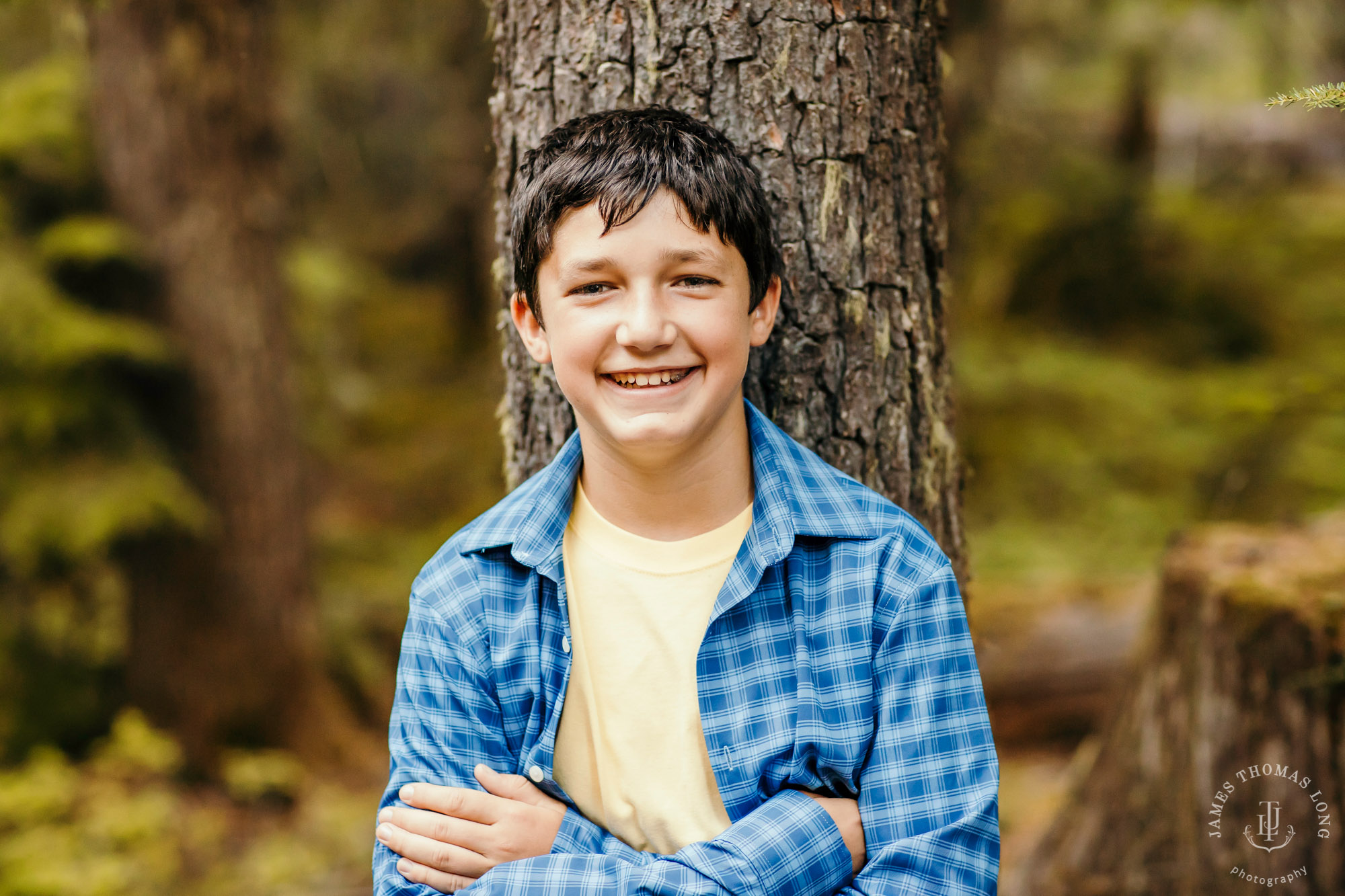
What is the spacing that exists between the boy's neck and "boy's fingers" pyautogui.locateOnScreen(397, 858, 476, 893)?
664mm

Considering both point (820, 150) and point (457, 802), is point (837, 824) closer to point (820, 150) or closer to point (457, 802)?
point (457, 802)

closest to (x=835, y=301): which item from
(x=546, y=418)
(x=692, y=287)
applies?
(x=692, y=287)

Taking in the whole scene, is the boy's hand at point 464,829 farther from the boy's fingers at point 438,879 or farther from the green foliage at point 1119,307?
the green foliage at point 1119,307

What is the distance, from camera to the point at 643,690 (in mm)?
1702

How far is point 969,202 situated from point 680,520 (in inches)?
270

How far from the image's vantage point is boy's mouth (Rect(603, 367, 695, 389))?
1.64m

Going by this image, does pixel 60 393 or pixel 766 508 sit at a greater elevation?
pixel 60 393

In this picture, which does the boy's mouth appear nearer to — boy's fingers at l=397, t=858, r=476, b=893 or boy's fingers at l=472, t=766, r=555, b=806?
boy's fingers at l=472, t=766, r=555, b=806

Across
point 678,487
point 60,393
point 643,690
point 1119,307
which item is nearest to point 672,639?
point 643,690

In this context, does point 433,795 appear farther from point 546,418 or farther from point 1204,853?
point 1204,853

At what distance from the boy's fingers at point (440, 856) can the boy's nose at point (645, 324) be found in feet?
2.95

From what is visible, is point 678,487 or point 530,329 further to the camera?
point 530,329
